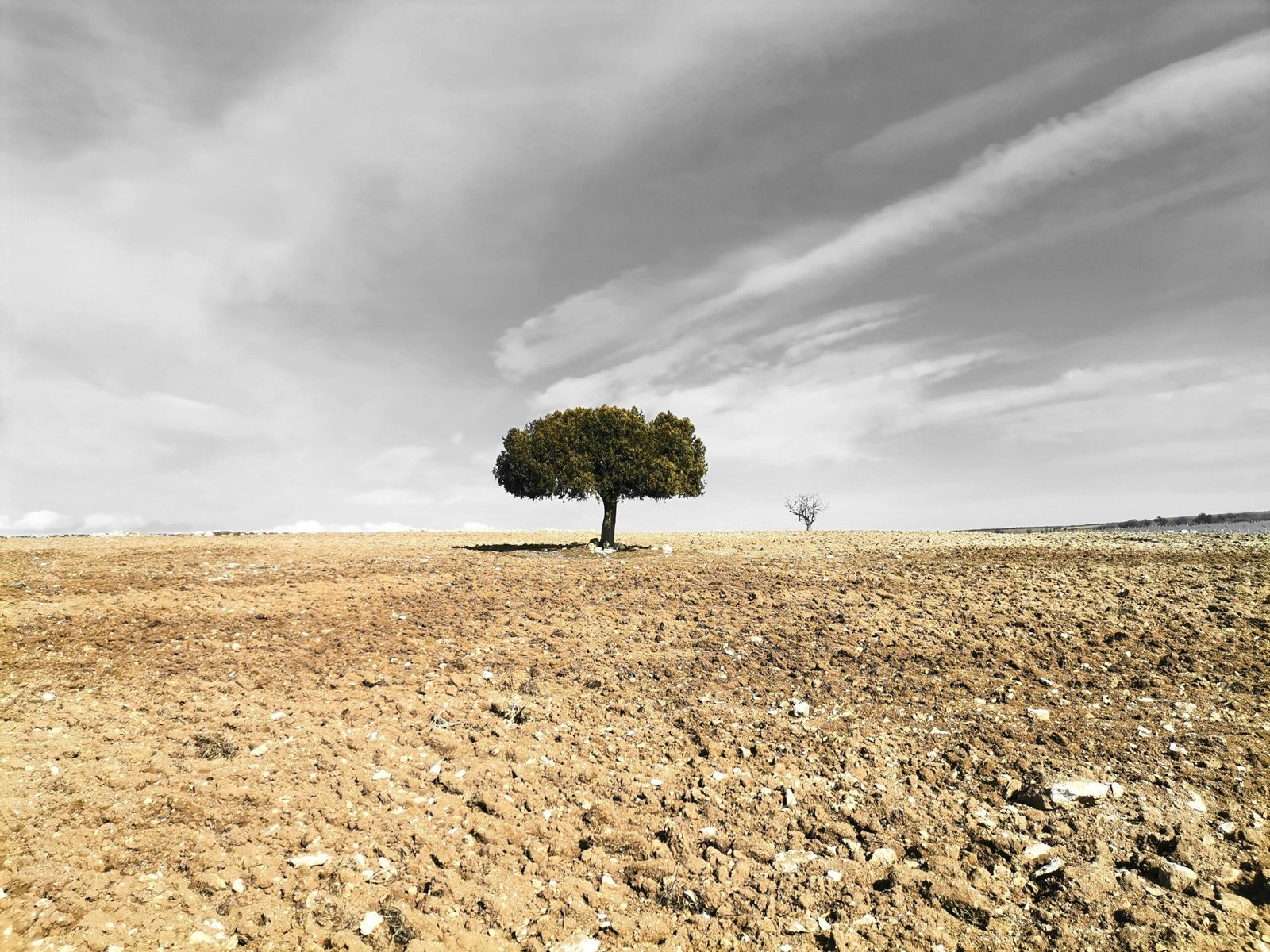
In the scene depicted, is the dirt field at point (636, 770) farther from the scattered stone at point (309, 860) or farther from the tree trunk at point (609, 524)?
the tree trunk at point (609, 524)

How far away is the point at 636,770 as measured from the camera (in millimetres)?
7715

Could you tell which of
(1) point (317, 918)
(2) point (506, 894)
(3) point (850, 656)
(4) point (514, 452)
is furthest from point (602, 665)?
(4) point (514, 452)

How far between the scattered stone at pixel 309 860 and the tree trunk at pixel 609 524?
25798 millimetres

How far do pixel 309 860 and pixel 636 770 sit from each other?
11.8 ft

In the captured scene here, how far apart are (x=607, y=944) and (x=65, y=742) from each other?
7.59 meters

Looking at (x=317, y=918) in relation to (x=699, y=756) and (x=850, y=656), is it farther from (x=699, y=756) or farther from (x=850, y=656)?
(x=850, y=656)

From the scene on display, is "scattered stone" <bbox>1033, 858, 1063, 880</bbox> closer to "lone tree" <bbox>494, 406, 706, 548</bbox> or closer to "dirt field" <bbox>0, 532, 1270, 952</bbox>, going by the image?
"dirt field" <bbox>0, 532, 1270, 952</bbox>

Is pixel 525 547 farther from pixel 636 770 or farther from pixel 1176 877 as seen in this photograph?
pixel 1176 877

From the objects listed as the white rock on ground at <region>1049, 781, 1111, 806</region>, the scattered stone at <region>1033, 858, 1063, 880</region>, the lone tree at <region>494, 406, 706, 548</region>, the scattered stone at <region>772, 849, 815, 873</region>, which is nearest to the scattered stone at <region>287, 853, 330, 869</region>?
the scattered stone at <region>772, 849, 815, 873</region>

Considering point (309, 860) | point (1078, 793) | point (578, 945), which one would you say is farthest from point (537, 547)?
point (578, 945)

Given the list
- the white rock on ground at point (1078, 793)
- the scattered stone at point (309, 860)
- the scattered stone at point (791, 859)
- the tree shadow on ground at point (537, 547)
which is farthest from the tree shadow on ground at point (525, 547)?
the white rock on ground at point (1078, 793)

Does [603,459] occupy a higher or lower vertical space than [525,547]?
higher

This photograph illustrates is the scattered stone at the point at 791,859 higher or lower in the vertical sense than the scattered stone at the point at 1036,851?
lower

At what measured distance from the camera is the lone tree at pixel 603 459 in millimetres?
31391
